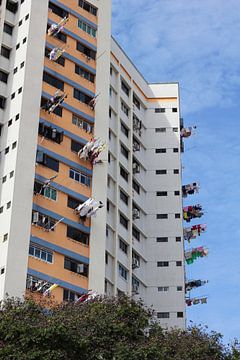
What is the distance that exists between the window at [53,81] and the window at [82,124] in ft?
6.96

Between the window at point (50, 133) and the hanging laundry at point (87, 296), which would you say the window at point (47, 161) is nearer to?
the window at point (50, 133)

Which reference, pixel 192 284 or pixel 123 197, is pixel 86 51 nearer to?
pixel 123 197

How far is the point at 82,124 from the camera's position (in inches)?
1966

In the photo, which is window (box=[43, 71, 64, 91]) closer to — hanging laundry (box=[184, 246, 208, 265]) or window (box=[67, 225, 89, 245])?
window (box=[67, 225, 89, 245])

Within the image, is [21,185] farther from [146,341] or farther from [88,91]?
[146,341]

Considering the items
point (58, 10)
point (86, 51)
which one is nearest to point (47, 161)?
point (86, 51)

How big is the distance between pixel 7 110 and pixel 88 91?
20.7ft

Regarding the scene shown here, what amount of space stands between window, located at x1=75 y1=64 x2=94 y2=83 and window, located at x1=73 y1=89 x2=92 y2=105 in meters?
1.41

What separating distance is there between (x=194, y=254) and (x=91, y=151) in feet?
54.2

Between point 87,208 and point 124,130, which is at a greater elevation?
point 124,130

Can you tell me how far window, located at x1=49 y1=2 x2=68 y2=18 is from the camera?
5128cm

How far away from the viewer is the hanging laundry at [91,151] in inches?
1898

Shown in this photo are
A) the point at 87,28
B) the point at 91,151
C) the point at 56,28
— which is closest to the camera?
the point at 91,151

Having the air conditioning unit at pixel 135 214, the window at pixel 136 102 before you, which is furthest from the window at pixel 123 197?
the window at pixel 136 102
